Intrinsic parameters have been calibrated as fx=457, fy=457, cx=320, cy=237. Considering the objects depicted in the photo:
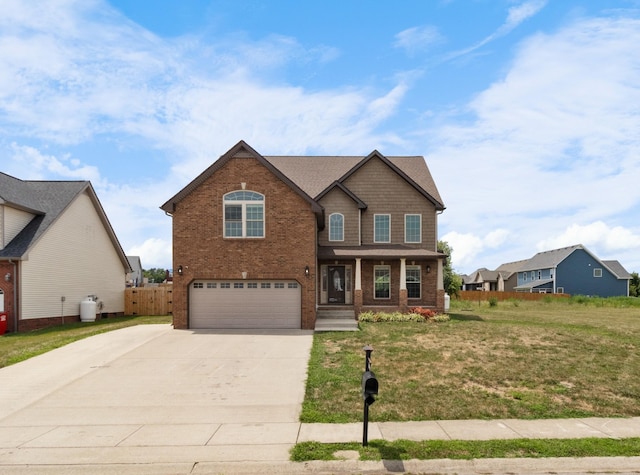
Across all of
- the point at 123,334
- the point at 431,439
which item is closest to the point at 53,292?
the point at 123,334

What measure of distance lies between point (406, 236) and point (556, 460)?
61.6 ft

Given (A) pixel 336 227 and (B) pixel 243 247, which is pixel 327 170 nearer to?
(A) pixel 336 227

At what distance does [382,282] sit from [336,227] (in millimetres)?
3799

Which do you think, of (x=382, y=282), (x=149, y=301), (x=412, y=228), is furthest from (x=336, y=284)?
(x=149, y=301)

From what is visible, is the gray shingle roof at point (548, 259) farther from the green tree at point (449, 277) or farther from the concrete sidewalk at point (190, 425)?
the concrete sidewalk at point (190, 425)

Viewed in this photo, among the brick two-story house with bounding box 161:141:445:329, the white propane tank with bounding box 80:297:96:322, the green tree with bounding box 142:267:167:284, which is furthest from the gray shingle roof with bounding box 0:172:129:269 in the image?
the green tree with bounding box 142:267:167:284

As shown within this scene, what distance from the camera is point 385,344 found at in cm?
1485

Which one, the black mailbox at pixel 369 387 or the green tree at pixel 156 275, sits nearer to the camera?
the black mailbox at pixel 369 387

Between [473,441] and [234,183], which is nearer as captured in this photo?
[473,441]

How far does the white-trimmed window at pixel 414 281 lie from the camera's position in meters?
24.1

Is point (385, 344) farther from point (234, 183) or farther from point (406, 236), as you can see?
point (406, 236)

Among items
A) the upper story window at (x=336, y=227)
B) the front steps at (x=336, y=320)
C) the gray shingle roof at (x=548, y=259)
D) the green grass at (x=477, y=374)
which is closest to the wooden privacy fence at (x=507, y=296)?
the gray shingle roof at (x=548, y=259)

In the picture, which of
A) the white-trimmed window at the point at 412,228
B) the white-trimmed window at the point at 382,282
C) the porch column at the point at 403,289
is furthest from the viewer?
the white-trimmed window at the point at 412,228

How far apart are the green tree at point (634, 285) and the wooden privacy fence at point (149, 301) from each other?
180ft
